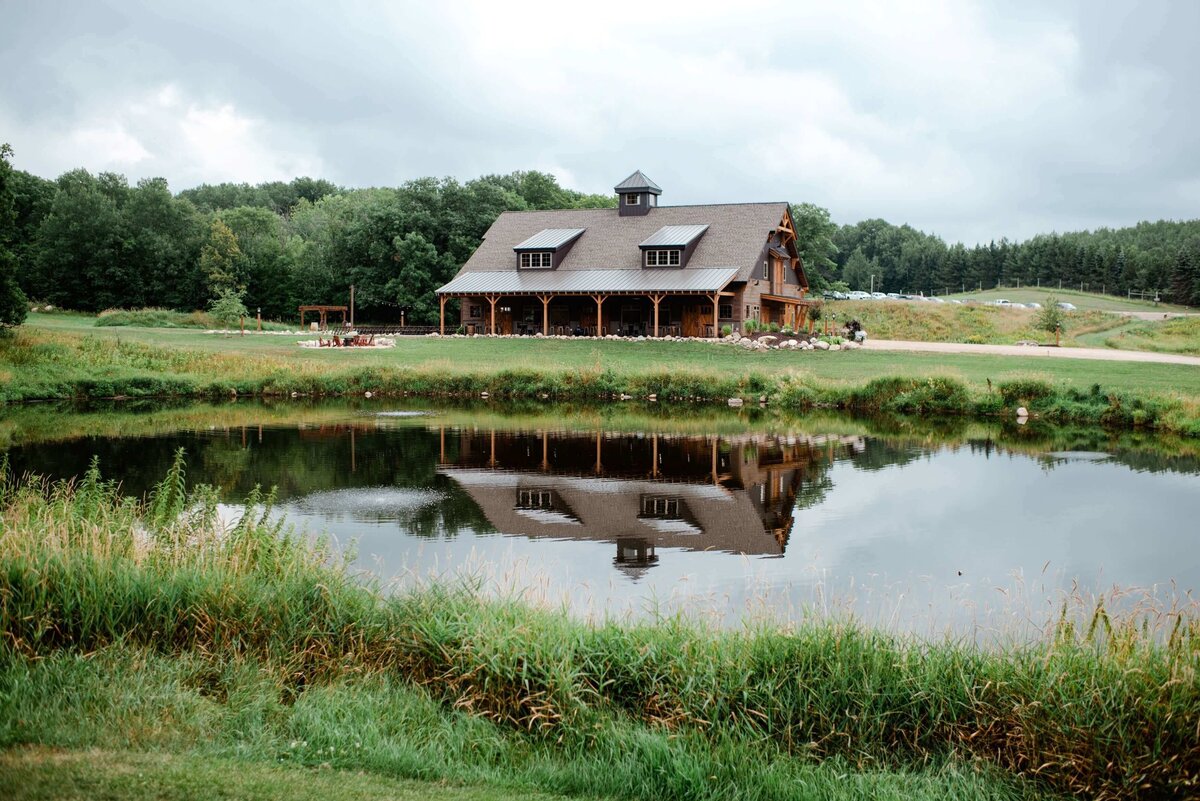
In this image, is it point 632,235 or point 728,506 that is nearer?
point 728,506

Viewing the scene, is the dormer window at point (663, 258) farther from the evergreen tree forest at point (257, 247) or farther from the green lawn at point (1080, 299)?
the green lawn at point (1080, 299)

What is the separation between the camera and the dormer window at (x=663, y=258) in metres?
47.6

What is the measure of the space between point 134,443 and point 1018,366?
93.4ft

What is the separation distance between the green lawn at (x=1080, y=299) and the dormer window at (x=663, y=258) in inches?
1662

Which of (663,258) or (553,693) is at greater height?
(663,258)

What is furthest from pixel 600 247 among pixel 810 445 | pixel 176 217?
pixel 176 217

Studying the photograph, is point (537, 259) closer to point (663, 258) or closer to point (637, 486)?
point (663, 258)

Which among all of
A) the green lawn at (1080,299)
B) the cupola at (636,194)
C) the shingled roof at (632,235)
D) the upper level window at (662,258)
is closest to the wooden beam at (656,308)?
the upper level window at (662,258)

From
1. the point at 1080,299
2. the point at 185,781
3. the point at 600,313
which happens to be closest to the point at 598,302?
the point at 600,313

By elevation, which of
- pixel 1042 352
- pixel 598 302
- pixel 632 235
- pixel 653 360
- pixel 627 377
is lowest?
Answer: pixel 627 377

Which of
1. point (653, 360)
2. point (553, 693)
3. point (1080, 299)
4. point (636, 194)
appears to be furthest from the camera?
point (1080, 299)

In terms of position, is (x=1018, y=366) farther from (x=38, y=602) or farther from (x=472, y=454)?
(x=38, y=602)

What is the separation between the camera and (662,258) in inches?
1889

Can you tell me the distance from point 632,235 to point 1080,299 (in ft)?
179
